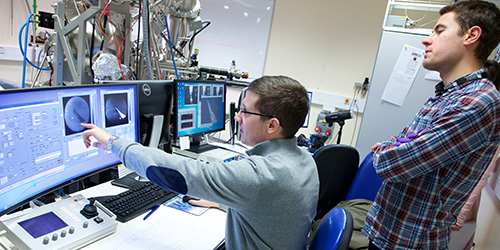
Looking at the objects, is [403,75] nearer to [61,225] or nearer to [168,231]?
[168,231]

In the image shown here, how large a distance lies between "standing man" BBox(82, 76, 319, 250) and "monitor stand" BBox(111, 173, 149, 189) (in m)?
0.39

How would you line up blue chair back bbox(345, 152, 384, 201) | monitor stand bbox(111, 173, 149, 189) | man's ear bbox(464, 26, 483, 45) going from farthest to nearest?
blue chair back bbox(345, 152, 384, 201) < monitor stand bbox(111, 173, 149, 189) < man's ear bbox(464, 26, 483, 45)

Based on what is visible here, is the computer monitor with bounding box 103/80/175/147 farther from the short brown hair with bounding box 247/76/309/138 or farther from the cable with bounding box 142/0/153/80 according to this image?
the short brown hair with bounding box 247/76/309/138

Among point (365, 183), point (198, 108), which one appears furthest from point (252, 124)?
point (365, 183)

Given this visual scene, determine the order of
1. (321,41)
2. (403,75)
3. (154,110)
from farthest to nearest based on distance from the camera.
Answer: (321,41)
(403,75)
(154,110)

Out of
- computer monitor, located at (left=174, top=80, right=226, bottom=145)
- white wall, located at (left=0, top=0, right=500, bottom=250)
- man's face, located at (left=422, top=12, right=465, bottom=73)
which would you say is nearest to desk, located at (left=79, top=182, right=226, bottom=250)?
computer monitor, located at (left=174, top=80, right=226, bottom=145)

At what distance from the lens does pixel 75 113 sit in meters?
0.98

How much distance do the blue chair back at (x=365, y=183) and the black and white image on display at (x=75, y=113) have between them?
5.02 feet

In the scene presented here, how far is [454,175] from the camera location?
3.37 feet

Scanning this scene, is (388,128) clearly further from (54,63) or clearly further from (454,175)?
(54,63)

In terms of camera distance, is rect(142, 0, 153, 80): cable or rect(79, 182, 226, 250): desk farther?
rect(142, 0, 153, 80): cable

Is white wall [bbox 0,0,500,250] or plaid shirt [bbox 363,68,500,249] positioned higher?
white wall [bbox 0,0,500,250]

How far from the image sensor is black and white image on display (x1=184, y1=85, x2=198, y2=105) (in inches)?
64.7

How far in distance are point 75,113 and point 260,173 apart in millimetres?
682
